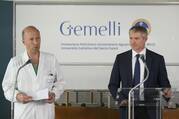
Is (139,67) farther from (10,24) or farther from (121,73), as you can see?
(10,24)

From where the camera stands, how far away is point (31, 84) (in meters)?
4.49

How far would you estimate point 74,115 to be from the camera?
6023mm

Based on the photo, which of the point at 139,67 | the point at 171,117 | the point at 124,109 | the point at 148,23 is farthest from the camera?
the point at 148,23

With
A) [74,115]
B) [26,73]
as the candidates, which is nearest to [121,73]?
[26,73]

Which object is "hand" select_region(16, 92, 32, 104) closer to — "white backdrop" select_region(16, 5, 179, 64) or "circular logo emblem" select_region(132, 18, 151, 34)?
"white backdrop" select_region(16, 5, 179, 64)

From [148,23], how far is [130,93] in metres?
2.38

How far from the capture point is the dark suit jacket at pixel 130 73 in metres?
4.68

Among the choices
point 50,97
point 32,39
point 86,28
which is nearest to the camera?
point 50,97

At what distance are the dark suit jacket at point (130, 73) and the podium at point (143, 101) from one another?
0.41m

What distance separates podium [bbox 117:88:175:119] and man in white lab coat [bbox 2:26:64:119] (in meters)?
0.75

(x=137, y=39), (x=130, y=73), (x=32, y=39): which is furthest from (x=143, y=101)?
(x=32, y=39)

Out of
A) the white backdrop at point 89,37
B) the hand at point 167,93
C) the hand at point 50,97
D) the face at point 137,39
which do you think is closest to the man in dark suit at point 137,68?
the face at point 137,39

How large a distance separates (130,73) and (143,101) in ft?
1.78

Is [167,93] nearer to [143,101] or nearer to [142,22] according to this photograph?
[143,101]
